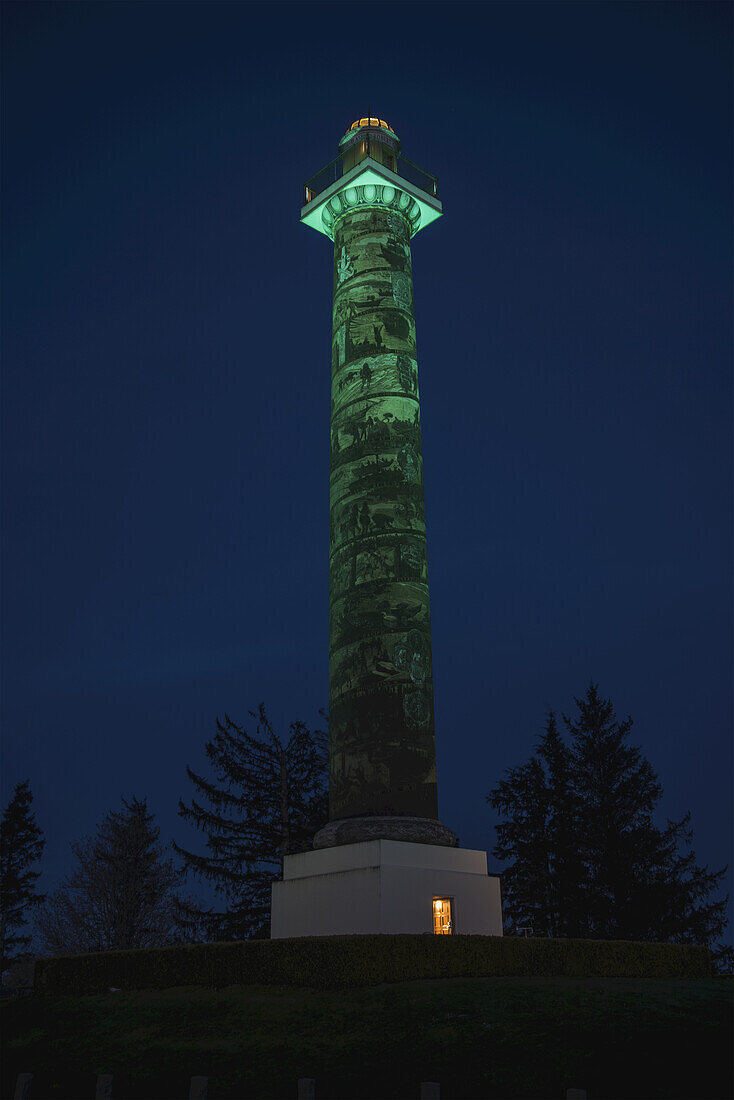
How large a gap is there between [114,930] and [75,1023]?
24.4 meters

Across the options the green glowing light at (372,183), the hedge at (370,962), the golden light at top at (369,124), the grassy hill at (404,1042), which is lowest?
the grassy hill at (404,1042)

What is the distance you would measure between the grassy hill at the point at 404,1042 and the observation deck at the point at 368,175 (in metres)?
17.6

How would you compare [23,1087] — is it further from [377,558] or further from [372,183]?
[372,183]

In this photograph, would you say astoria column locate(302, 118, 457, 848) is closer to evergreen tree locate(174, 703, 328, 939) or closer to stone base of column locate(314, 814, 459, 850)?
stone base of column locate(314, 814, 459, 850)

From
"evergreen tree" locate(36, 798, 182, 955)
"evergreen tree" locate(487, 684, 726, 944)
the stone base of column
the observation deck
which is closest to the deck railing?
the observation deck

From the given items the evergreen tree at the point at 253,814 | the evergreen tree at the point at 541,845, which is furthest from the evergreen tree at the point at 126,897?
the evergreen tree at the point at 541,845

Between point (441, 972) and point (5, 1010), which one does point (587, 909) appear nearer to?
point (441, 972)

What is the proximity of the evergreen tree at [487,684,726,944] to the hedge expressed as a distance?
1447 cm

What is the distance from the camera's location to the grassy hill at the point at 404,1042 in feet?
30.5

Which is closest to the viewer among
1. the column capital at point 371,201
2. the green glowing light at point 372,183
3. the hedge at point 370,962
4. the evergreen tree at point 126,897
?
the hedge at point 370,962

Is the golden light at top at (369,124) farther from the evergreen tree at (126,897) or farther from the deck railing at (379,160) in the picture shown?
the evergreen tree at (126,897)

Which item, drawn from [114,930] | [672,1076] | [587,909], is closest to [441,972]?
[672,1076]

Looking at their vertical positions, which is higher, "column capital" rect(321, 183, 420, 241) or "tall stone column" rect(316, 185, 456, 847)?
"column capital" rect(321, 183, 420, 241)

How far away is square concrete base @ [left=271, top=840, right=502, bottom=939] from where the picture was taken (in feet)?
51.0
